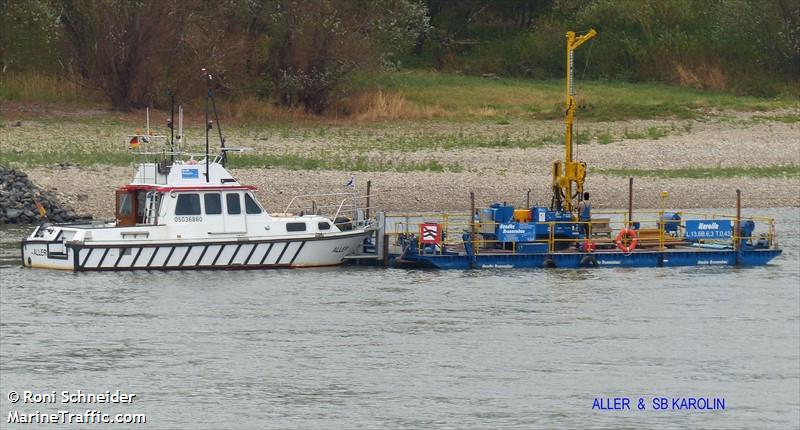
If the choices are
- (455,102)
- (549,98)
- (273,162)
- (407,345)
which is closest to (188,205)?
(407,345)

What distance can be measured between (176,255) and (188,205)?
1022mm

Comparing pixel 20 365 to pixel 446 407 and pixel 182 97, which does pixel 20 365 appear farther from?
pixel 182 97

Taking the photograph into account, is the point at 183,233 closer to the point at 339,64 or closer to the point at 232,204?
the point at 232,204

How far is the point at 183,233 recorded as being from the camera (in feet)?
104

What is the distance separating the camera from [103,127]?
162ft

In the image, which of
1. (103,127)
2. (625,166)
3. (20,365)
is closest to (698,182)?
(625,166)

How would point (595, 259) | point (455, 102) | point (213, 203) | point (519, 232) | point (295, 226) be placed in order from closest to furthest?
point (213, 203) → point (295, 226) → point (519, 232) → point (595, 259) → point (455, 102)

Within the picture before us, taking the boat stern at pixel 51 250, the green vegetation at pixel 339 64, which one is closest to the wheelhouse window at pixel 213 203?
the boat stern at pixel 51 250

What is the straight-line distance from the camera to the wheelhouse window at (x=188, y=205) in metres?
31.6

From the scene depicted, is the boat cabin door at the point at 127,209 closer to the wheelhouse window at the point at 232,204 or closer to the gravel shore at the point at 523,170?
the wheelhouse window at the point at 232,204

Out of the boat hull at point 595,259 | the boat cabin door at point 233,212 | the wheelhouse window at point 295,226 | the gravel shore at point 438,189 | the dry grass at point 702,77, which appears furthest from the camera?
the dry grass at point 702,77

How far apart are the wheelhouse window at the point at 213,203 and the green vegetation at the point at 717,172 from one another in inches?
665

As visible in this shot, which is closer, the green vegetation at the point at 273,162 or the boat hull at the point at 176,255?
the boat hull at the point at 176,255

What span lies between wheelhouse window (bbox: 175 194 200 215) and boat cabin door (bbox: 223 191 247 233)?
592 millimetres
